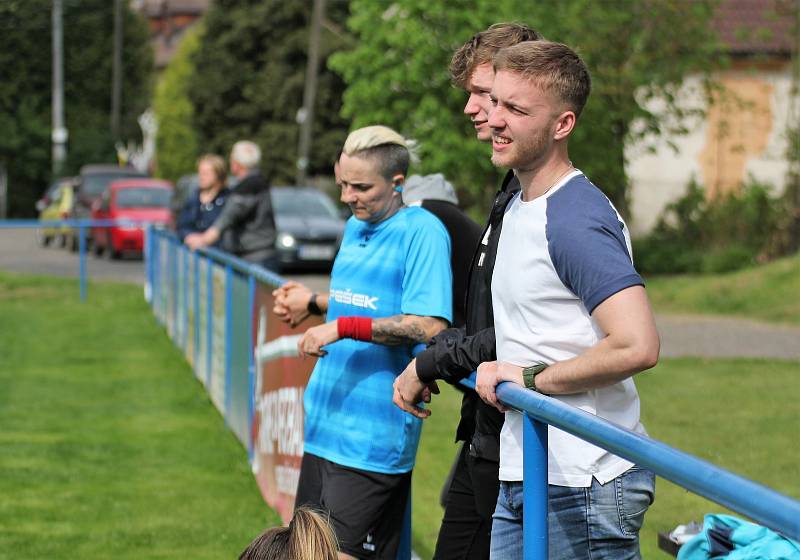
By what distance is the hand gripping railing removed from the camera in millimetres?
2051

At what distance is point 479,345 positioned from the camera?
3.76m

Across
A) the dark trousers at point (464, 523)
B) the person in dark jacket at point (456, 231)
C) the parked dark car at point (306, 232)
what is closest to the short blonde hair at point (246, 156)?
the person in dark jacket at point (456, 231)

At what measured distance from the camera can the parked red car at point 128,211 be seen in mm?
31375

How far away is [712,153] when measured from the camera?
3375 centimetres

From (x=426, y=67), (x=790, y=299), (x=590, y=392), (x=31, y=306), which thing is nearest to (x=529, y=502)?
(x=590, y=392)

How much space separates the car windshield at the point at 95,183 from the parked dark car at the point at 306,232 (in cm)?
1254

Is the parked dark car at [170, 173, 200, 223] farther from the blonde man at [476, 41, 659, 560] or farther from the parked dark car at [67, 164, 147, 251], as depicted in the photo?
the blonde man at [476, 41, 659, 560]

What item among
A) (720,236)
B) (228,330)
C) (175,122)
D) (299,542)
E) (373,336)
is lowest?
(175,122)

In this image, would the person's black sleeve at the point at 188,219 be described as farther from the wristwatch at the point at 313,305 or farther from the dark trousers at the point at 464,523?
the dark trousers at the point at 464,523

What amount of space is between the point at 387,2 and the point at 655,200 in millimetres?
6974

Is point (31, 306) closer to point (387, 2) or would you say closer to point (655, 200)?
point (387, 2)

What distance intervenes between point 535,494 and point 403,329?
4.81ft

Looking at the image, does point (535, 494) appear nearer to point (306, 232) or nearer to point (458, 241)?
point (458, 241)

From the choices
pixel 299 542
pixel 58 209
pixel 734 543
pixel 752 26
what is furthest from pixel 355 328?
pixel 58 209
